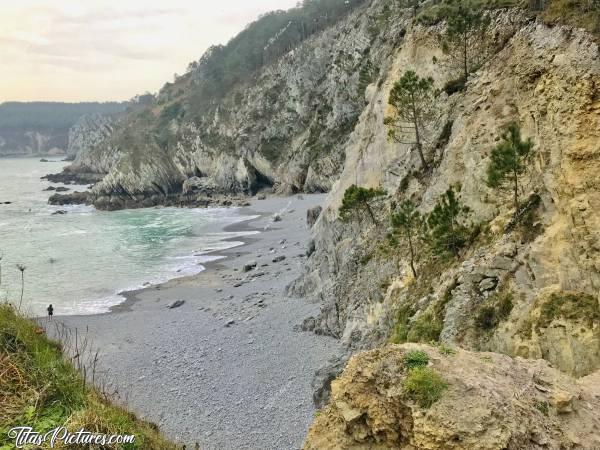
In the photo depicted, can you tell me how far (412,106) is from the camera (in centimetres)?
2192

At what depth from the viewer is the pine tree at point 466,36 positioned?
22109mm

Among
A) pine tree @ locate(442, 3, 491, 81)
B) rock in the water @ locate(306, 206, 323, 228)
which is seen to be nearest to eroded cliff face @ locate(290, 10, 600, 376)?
pine tree @ locate(442, 3, 491, 81)

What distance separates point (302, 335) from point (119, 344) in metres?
10.6

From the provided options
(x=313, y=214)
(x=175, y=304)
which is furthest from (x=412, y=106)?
(x=313, y=214)

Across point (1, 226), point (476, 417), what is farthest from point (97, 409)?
point (1, 226)

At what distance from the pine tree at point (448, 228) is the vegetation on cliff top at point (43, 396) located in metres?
12.0

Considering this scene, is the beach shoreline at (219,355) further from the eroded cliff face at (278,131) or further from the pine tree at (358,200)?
the eroded cliff face at (278,131)

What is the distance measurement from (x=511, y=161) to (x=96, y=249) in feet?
155

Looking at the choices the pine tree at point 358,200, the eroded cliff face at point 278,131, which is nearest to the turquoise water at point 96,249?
the eroded cliff face at point 278,131

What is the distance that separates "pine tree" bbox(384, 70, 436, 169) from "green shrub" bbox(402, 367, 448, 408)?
1667 centimetres

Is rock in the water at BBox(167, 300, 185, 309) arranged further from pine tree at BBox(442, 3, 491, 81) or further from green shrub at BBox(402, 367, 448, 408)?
green shrub at BBox(402, 367, 448, 408)

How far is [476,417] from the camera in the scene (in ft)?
17.2

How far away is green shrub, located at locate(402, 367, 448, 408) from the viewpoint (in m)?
5.55

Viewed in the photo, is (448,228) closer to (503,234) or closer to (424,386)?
(503,234)
